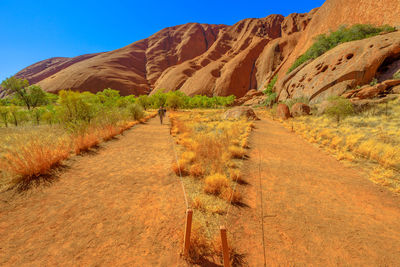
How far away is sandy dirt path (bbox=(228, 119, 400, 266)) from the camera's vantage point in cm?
200

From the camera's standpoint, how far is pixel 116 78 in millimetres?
58125

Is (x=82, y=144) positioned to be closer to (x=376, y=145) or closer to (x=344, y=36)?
(x=376, y=145)

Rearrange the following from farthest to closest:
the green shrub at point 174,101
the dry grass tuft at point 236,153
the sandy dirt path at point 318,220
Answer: the green shrub at point 174,101
the dry grass tuft at point 236,153
the sandy dirt path at point 318,220

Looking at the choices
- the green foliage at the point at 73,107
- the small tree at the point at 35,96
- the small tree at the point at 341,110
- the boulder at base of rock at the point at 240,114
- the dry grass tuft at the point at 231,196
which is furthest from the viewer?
the small tree at the point at 35,96

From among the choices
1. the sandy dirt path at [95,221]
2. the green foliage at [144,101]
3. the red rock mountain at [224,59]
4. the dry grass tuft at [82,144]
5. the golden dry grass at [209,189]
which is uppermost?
the red rock mountain at [224,59]

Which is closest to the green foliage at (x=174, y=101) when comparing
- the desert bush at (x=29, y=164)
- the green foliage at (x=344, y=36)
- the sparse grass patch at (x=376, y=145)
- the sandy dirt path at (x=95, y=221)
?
the green foliage at (x=344, y=36)

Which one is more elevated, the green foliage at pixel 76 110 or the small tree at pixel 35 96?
the small tree at pixel 35 96

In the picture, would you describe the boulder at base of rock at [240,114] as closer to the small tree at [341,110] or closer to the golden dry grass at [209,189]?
the small tree at [341,110]

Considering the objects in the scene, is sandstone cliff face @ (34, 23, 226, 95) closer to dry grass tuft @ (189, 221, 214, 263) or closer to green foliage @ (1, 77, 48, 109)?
green foliage @ (1, 77, 48, 109)

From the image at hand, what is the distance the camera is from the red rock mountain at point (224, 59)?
31095 millimetres

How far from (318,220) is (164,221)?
2525 mm

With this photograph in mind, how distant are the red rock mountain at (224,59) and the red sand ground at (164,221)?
2324 cm

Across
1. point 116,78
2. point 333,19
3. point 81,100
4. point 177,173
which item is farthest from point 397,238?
point 116,78

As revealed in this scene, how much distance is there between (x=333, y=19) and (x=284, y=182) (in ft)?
148
